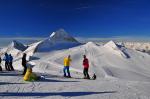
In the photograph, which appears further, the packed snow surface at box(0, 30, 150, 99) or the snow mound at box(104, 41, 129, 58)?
the snow mound at box(104, 41, 129, 58)

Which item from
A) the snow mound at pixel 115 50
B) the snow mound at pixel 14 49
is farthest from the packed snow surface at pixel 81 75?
the snow mound at pixel 14 49

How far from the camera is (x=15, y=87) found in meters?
18.6

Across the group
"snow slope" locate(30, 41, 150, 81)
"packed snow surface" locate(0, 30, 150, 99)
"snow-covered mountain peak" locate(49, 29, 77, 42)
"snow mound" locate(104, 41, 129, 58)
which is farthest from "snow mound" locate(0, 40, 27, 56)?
"snow mound" locate(104, 41, 129, 58)

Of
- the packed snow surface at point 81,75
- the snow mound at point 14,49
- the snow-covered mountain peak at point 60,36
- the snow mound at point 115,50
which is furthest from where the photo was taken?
the snow-covered mountain peak at point 60,36

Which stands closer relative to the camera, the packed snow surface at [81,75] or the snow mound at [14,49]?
the packed snow surface at [81,75]

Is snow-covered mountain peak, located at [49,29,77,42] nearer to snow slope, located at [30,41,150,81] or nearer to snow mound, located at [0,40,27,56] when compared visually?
snow mound, located at [0,40,27,56]

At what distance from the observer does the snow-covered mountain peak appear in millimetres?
89250

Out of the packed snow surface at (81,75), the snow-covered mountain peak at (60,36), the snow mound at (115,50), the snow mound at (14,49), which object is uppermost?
the snow-covered mountain peak at (60,36)

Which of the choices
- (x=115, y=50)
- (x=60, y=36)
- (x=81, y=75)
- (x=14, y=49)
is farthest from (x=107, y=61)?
(x=81, y=75)

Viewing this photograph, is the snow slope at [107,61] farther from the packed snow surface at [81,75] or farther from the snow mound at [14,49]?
the snow mound at [14,49]

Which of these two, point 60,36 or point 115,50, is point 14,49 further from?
point 115,50

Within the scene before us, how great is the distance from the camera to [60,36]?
9200cm

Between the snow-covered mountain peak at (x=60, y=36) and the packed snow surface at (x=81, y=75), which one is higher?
the snow-covered mountain peak at (x=60, y=36)

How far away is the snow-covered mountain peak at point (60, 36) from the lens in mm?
89250
